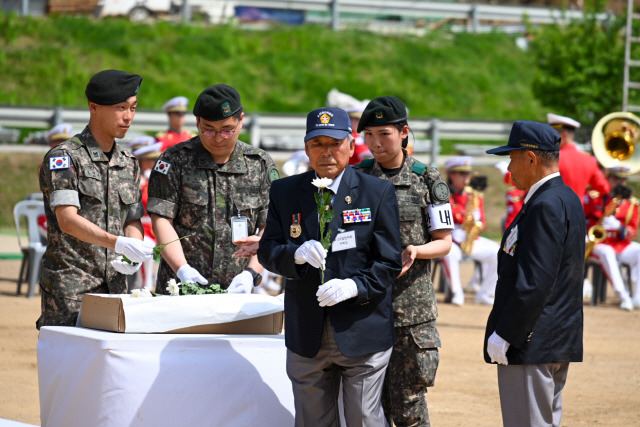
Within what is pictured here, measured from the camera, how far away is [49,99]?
24750mm

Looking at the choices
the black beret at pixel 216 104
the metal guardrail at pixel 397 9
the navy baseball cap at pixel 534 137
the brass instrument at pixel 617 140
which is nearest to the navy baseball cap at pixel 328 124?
the navy baseball cap at pixel 534 137

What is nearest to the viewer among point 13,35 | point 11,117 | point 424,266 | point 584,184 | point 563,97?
point 424,266

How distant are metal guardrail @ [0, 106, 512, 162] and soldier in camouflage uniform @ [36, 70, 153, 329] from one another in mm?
14425

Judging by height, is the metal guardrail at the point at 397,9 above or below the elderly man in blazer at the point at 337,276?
above

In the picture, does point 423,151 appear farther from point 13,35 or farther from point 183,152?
point 183,152

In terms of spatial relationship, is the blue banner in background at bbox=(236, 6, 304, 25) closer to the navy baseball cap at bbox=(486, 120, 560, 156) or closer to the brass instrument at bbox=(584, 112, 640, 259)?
the brass instrument at bbox=(584, 112, 640, 259)

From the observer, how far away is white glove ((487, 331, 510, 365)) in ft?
14.2

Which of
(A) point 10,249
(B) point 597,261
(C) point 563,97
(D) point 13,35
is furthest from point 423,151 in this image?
(D) point 13,35

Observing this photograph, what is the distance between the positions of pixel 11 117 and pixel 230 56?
9842 millimetres

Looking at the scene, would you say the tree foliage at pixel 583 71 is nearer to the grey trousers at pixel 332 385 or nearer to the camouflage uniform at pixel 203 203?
the camouflage uniform at pixel 203 203

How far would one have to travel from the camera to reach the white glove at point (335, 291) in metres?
4.11

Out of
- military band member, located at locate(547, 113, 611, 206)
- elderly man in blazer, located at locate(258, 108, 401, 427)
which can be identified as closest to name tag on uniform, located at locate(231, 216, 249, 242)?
elderly man in blazer, located at locate(258, 108, 401, 427)

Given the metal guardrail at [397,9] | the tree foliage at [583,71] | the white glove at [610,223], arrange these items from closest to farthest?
the white glove at [610,223], the tree foliage at [583,71], the metal guardrail at [397,9]

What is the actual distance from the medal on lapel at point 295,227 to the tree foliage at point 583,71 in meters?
20.6
